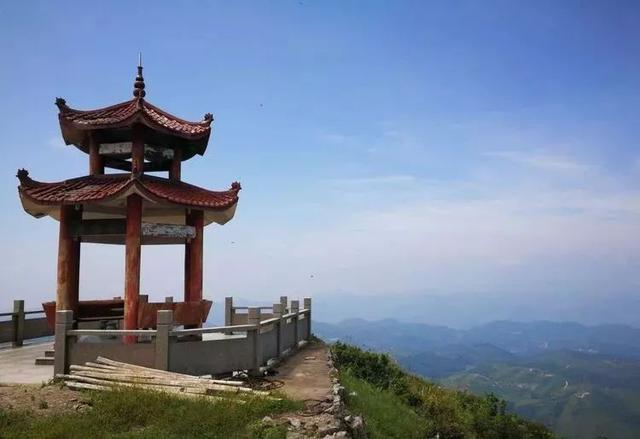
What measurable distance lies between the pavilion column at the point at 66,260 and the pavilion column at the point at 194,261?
293cm

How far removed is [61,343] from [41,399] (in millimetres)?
1671

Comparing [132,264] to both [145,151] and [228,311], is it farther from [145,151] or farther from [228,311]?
[228,311]

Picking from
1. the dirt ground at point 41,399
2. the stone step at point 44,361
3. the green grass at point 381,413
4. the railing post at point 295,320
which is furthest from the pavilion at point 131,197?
the green grass at point 381,413

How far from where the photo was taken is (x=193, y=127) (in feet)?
51.2

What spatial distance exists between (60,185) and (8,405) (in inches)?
252

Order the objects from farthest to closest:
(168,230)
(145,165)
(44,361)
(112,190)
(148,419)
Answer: (145,165)
(168,230)
(44,361)
(112,190)
(148,419)

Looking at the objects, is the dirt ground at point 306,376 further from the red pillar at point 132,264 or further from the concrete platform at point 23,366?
the concrete platform at point 23,366

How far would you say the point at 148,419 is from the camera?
9234 mm

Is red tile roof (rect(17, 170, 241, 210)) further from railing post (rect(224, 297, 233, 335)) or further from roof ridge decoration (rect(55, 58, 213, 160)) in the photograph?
railing post (rect(224, 297, 233, 335))

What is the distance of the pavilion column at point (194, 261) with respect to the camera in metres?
14.9

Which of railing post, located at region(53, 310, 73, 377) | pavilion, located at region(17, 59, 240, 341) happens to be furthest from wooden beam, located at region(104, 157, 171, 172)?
railing post, located at region(53, 310, 73, 377)

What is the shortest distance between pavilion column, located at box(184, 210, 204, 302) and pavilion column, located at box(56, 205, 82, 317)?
293 centimetres

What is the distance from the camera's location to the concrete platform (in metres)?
11.9

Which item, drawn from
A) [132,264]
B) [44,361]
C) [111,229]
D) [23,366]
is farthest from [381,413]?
[23,366]
